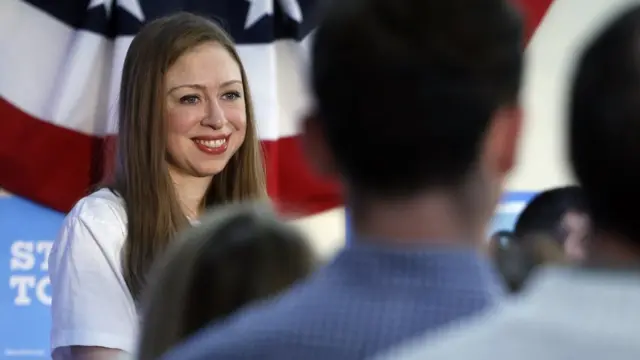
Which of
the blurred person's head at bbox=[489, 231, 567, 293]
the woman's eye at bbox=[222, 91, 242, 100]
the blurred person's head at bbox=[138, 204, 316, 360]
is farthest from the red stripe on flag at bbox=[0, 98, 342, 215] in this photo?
the blurred person's head at bbox=[138, 204, 316, 360]

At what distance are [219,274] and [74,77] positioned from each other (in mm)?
1631

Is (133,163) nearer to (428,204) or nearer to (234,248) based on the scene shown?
(234,248)

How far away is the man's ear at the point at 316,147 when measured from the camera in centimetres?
66

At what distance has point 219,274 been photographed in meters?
0.74

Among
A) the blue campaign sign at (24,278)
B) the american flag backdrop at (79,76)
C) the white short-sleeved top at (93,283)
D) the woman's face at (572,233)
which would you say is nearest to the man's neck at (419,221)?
the woman's face at (572,233)

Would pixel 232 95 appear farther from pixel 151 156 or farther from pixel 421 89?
pixel 421 89

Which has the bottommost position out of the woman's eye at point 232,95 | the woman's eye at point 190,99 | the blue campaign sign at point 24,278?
the blue campaign sign at point 24,278

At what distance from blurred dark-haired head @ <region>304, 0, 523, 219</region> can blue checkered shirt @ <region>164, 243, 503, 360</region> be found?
0.04 m

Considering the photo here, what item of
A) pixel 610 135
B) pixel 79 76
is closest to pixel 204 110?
pixel 79 76

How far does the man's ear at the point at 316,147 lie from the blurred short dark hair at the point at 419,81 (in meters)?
0.03

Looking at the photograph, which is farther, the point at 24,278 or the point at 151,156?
the point at 24,278

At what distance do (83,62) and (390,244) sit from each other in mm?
1764

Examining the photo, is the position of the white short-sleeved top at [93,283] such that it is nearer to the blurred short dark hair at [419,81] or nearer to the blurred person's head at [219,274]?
the blurred person's head at [219,274]

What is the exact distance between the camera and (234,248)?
74 cm
